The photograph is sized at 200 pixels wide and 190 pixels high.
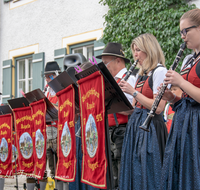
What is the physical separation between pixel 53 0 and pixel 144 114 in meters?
7.67

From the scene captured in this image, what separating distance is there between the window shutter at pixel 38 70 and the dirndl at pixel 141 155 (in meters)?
7.11

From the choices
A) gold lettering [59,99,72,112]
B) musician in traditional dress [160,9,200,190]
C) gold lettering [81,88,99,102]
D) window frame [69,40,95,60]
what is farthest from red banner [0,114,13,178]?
window frame [69,40,95,60]

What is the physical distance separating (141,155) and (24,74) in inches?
342

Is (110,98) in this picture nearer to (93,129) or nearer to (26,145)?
(93,129)

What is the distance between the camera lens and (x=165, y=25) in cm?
→ 674

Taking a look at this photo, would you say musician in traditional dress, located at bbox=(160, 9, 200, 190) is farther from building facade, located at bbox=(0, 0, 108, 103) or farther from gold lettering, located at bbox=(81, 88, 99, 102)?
building facade, located at bbox=(0, 0, 108, 103)

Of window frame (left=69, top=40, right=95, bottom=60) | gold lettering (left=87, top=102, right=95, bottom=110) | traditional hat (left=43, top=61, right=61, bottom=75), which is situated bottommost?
gold lettering (left=87, top=102, right=95, bottom=110)

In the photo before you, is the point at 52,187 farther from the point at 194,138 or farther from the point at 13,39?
the point at 13,39

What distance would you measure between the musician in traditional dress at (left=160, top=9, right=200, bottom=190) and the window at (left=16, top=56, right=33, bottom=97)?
8.72m

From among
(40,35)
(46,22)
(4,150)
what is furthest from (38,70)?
(4,150)

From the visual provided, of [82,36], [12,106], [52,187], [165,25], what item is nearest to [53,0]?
[82,36]

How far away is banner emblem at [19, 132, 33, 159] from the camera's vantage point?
3911mm

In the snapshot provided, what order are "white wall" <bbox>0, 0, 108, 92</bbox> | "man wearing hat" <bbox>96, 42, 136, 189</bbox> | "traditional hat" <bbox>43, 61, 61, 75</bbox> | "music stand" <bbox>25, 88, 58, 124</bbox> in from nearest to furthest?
"man wearing hat" <bbox>96, 42, 136, 189</bbox> → "music stand" <bbox>25, 88, 58, 124</bbox> → "traditional hat" <bbox>43, 61, 61, 75</bbox> → "white wall" <bbox>0, 0, 108, 92</bbox>

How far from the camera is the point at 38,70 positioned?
9.73 metres
